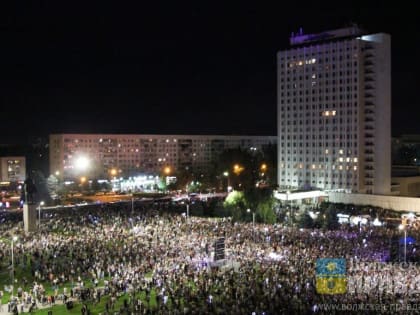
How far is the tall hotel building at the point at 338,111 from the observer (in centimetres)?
6525

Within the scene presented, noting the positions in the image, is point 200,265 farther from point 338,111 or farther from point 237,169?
point 237,169

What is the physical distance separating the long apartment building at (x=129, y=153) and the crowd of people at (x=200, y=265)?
5884 centimetres

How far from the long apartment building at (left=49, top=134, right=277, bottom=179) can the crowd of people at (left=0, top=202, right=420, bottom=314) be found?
58.8 meters

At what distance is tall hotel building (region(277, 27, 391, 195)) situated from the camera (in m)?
65.2

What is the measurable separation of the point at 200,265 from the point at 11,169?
296 feet

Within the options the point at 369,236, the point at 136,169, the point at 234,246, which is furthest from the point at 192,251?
the point at 136,169

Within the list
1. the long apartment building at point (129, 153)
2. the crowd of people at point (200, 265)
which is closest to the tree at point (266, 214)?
Answer: the crowd of people at point (200, 265)

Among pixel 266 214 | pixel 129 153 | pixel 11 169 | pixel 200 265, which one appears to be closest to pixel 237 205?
pixel 266 214

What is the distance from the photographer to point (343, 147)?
67125 mm

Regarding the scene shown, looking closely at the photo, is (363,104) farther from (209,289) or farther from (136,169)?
(136,169)

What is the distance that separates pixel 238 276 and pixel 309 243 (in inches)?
388

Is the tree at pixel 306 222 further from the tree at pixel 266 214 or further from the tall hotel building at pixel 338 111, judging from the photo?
the tall hotel building at pixel 338 111

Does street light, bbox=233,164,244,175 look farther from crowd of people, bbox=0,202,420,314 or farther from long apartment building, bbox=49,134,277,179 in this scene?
crowd of people, bbox=0,202,420,314

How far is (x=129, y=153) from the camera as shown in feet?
363
